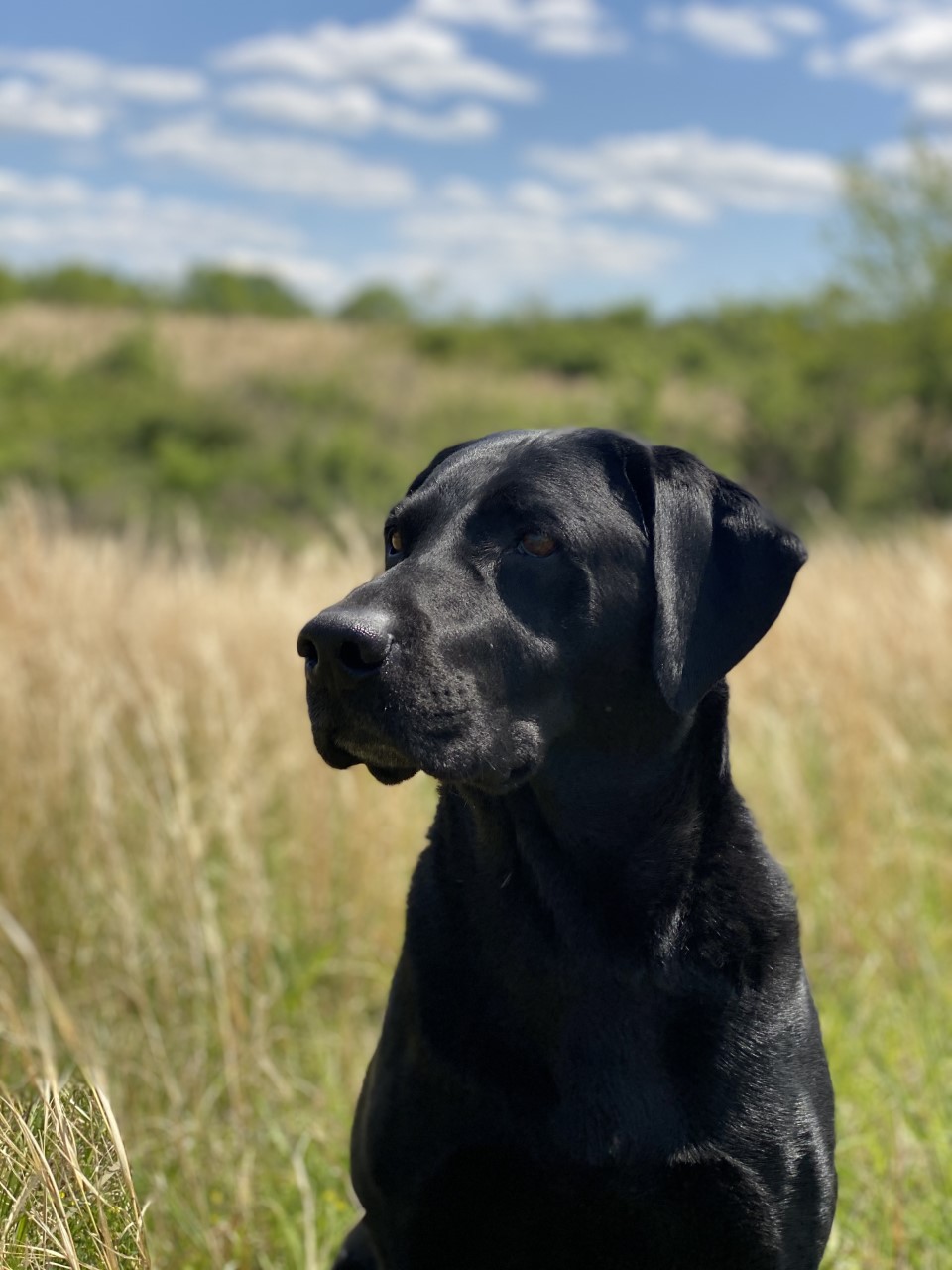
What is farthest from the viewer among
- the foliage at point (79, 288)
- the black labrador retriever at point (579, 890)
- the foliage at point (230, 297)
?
the foliage at point (230, 297)

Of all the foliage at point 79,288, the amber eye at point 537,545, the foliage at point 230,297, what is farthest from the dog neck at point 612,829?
the foliage at point 230,297

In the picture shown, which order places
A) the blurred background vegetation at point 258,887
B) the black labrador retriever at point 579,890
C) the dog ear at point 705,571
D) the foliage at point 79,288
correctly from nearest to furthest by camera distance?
the black labrador retriever at point 579,890 < the dog ear at point 705,571 < the blurred background vegetation at point 258,887 < the foliage at point 79,288

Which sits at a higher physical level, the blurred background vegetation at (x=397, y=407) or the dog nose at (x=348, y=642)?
the dog nose at (x=348, y=642)

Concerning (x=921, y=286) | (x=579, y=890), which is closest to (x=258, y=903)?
(x=579, y=890)

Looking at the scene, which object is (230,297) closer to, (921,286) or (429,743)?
(921,286)

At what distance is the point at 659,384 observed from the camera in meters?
25.3

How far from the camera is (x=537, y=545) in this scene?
2.11m

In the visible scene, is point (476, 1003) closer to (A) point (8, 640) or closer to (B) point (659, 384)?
(A) point (8, 640)

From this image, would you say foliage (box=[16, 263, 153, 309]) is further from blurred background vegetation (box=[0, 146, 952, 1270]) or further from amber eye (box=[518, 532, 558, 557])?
amber eye (box=[518, 532, 558, 557])

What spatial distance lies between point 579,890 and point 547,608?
1.49 ft

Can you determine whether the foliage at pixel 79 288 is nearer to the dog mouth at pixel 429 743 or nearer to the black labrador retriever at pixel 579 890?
the black labrador retriever at pixel 579 890

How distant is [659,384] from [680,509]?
23735 millimetres

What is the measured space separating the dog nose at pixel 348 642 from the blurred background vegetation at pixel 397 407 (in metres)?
14.2

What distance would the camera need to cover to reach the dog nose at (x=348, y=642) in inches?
72.0
